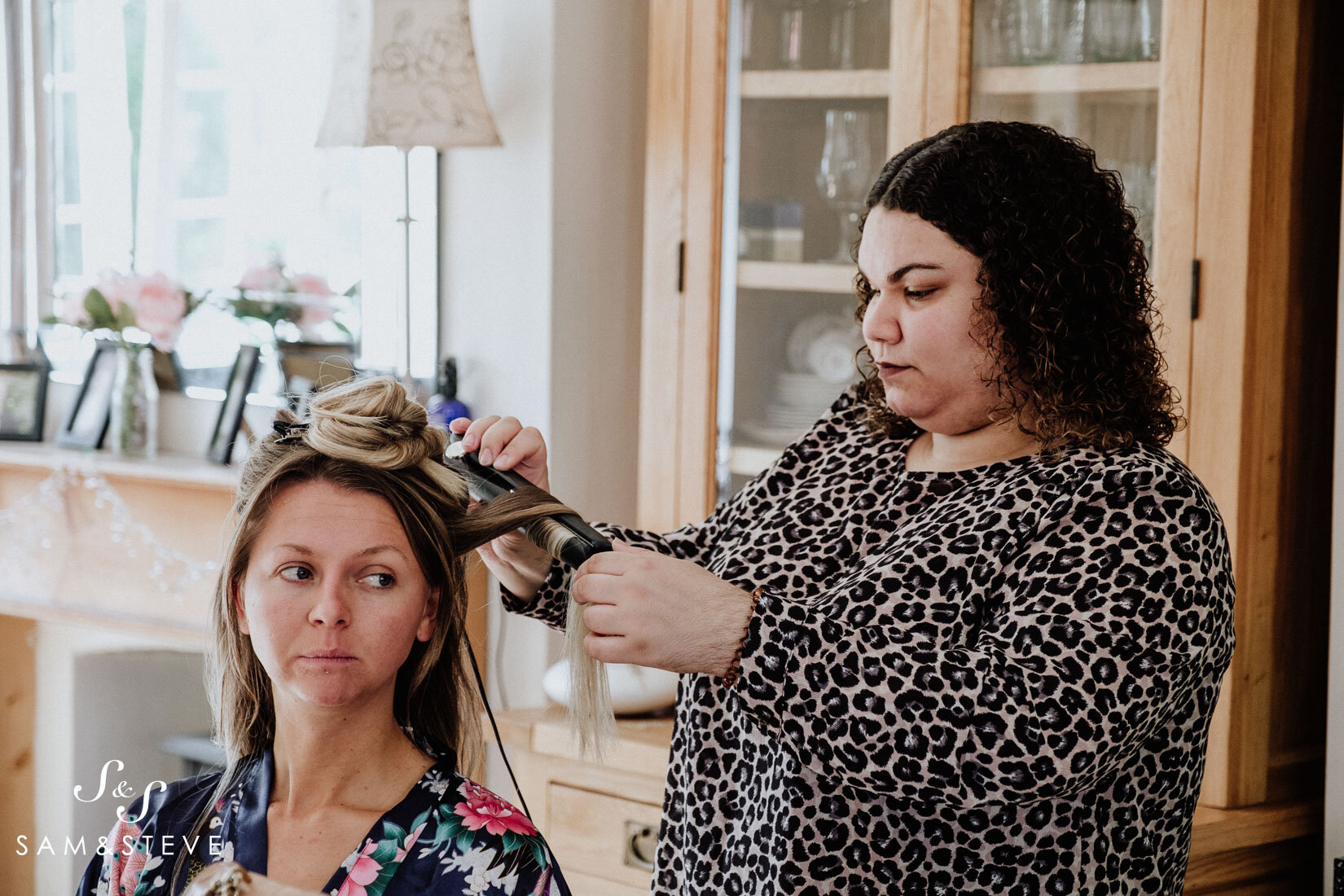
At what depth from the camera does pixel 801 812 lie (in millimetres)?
1193

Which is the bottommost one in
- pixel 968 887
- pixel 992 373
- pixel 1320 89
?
pixel 968 887

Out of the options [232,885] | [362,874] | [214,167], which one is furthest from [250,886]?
[214,167]

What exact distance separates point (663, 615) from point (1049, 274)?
0.47 metres

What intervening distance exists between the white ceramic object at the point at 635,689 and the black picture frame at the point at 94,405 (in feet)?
4.53

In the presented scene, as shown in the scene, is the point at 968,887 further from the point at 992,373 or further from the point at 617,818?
the point at 617,818

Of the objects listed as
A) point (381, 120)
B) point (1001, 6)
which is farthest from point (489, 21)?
point (1001, 6)

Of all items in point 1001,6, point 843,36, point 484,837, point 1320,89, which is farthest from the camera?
point 843,36

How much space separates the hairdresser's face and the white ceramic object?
0.99m

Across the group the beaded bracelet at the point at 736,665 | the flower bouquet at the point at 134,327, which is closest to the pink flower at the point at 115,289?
the flower bouquet at the point at 134,327

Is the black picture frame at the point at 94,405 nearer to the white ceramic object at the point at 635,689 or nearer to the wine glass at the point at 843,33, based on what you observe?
the white ceramic object at the point at 635,689

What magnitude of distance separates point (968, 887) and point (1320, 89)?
1214 millimetres

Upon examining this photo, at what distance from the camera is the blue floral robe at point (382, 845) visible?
45.6 inches

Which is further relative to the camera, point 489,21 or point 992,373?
point 489,21

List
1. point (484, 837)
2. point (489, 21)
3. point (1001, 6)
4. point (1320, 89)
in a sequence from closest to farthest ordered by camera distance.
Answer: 1. point (484, 837)
2. point (1320, 89)
3. point (1001, 6)
4. point (489, 21)
